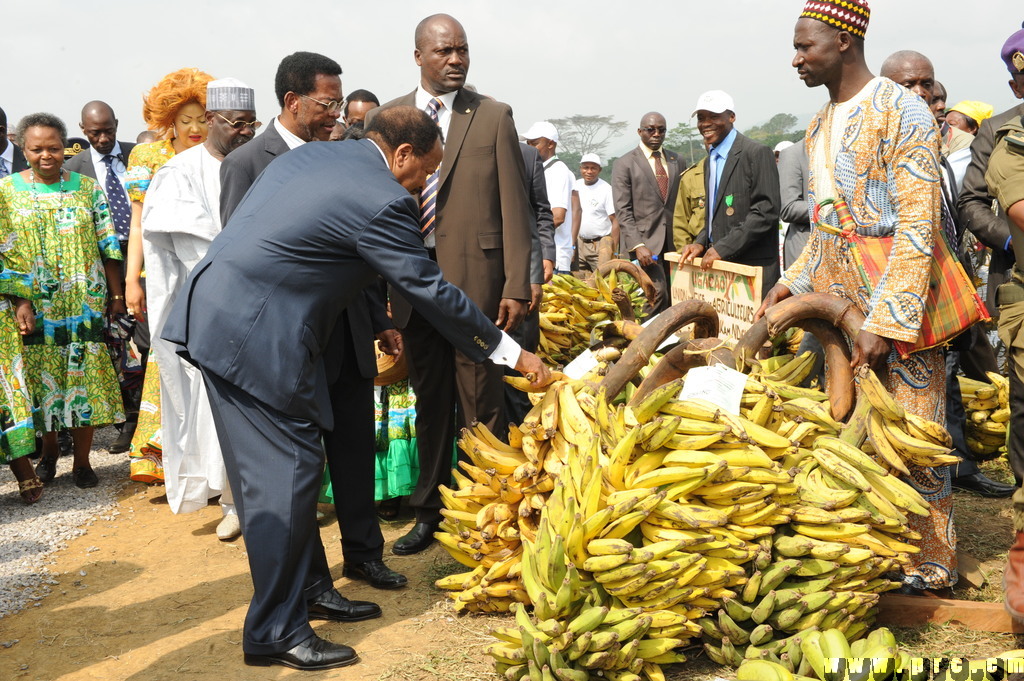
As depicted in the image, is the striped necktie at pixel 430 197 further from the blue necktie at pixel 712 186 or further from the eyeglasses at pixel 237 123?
the blue necktie at pixel 712 186

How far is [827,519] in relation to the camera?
2.87 metres

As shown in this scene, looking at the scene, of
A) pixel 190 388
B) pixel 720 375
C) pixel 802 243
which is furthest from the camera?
pixel 802 243

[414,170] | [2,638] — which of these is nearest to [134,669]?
[2,638]

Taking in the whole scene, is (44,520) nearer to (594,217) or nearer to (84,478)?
(84,478)

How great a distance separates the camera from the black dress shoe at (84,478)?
6.05 meters

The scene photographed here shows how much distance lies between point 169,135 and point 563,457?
12.5 feet

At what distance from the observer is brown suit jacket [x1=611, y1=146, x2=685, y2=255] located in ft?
29.9

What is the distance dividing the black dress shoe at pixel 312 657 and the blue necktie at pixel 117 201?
14.7 feet

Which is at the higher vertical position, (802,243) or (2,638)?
(802,243)

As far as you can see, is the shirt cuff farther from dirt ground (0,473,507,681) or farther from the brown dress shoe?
the brown dress shoe

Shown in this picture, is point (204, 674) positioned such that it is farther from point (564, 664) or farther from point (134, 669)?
point (564, 664)

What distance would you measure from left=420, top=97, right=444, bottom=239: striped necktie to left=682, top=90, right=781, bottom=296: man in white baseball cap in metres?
2.39

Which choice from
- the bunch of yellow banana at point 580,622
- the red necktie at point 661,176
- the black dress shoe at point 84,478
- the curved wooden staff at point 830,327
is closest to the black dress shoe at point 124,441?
the black dress shoe at point 84,478

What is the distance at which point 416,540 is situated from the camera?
14.7 ft
